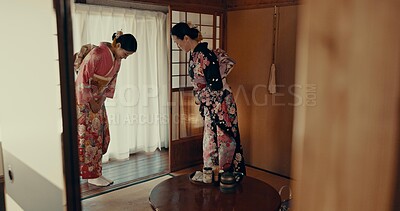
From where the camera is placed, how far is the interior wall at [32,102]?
101 centimetres

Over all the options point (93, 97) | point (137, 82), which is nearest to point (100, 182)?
point (93, 97)

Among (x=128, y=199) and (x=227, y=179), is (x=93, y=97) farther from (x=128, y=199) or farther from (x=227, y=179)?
(x=227, y=179)

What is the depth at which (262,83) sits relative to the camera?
4051 mm

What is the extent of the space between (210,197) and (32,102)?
172cm

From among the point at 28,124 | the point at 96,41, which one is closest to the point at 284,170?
the point at 96,41

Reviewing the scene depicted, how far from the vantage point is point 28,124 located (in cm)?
121

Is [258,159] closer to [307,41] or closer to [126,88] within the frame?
[126,88]

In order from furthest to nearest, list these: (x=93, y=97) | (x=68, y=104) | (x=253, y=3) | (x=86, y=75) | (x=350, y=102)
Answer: (x=253, y=3), (x=93, y=97), (x=86, y=75), (x=68, y=104), (x=350, y=102)

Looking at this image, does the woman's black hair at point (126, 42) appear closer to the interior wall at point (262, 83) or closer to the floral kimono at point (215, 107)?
the floral kimono at point (215, 107)

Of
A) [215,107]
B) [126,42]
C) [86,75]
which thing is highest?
Answer: [126,42]

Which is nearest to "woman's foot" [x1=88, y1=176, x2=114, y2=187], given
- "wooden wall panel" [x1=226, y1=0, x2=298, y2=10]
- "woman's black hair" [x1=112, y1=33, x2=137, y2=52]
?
"woman's black hair" [x1=112, y1=33, x2=137, y2=52]

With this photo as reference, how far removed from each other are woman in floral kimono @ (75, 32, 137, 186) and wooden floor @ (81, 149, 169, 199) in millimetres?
164

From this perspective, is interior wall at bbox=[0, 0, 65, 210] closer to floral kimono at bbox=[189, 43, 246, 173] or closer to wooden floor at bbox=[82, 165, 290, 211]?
wooden floor at bbox=[82, 165, 290, 211]

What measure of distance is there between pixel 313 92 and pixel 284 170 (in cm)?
362
